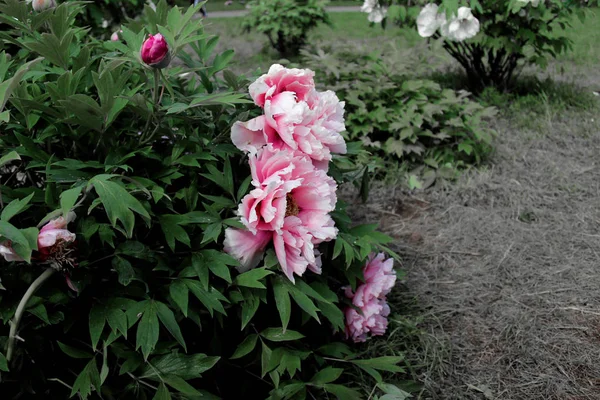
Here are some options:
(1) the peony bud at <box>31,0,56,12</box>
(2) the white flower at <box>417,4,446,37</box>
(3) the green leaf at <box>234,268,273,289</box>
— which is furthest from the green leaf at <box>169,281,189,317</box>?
(2) the white flower at <box>417,4,446,37</box>

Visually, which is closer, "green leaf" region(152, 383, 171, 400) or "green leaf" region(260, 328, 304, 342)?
"green leaf" region(152, 383, 171, 400)

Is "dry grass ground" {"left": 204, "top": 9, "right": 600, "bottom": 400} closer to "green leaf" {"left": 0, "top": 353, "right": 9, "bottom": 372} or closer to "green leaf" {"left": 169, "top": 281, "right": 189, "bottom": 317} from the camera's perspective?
"green leaf" {"left": 169, "top": 281, "right": 189, "bottom": 317}

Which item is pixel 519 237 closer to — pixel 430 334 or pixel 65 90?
pixel 430 334

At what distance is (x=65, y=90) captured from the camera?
123cm

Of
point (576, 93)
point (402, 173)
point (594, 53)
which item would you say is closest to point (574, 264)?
point (402, 173)

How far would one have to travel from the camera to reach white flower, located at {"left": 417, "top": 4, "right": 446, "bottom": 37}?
12.6ft

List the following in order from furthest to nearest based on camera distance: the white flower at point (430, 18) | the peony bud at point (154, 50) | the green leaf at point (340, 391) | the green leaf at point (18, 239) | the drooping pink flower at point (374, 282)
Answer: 1. the white flower at point (430, 18)
2. the drooping pink flower at point (374, 282)
3. the green leaf at point (340, 391)
4. the peony bud at point (154, 50)
5. the green leaf at point (18, 239)

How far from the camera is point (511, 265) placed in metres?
2.34

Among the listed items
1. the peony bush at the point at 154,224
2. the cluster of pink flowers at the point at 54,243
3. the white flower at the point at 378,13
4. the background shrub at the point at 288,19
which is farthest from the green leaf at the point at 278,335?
the background shrub at the point at 288,19

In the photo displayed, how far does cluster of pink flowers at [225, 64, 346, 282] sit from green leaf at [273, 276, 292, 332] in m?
0.04

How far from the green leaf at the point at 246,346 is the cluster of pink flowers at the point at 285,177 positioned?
0.19 metres

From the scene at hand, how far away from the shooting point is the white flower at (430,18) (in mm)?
3826

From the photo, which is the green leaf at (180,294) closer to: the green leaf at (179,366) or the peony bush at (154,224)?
the peony bush at (154,224)

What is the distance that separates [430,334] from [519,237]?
0.81 m
